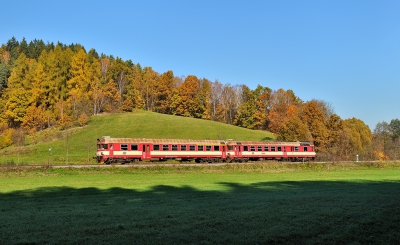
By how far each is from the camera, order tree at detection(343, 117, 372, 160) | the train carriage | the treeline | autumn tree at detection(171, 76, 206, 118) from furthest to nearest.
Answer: autumn tree at detection(171, 76, 206, 118) < tree at detection(343, 117, 372, 160) < the treeline < the train carriage

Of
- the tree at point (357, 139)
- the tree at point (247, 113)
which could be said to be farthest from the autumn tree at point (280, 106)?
the tree at point (357, 139)

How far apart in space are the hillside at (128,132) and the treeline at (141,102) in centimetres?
376

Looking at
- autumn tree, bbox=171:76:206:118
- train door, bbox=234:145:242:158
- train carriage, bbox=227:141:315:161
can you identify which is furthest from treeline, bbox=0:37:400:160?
train door, bbox=234:145:242:158

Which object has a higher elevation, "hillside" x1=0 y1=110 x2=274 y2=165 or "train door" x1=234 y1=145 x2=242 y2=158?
"hillside" x1=0 y1=110 x2=274 y2=165

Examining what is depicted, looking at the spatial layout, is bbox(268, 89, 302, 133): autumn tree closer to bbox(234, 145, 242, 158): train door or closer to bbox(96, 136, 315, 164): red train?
bbox(96, 136, 315, 164): red train

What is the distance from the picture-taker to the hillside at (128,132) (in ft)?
222

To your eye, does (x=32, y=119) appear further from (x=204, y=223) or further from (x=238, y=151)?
(x=204, y=223)

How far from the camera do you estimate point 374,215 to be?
38.0ft

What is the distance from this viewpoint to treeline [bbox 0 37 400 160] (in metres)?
74.2

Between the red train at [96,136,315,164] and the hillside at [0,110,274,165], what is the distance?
19.4 m

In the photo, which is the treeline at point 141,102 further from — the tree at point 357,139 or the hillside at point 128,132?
the hillside at point 128,132

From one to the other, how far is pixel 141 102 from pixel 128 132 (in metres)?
33.1

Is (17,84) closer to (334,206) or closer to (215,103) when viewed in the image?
(215,103)

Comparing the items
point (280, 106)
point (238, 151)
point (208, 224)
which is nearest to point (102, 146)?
point (238, 151)
